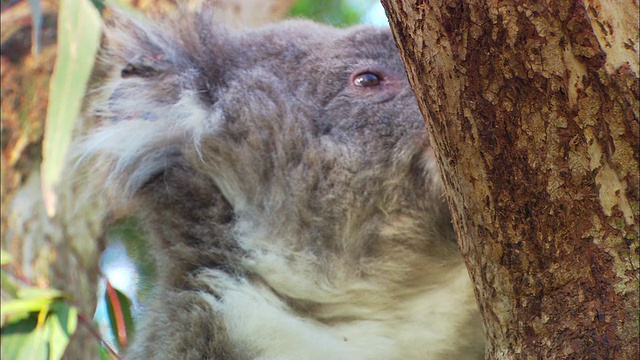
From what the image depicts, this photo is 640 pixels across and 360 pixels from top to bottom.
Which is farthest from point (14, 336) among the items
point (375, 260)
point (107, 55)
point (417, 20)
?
point (417, 20)

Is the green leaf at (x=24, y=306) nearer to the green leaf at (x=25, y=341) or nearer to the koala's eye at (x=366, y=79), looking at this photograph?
the green leaf at (x=25, y=341)

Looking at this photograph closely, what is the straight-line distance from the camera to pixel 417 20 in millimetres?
1133

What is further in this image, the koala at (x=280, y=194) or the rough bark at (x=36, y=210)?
the rough bark at (x=36, y=210)

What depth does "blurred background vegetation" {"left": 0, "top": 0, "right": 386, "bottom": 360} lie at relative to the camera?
2.40m

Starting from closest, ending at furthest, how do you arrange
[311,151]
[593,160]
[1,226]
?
[593,160], [311,151], [1,226]

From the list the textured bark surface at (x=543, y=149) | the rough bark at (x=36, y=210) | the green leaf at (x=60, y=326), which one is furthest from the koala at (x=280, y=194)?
the textured bark surface at (x=543, y=149)

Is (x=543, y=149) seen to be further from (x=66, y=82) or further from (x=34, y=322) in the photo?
(x=34, y=322)

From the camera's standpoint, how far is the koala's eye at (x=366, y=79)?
235 cm

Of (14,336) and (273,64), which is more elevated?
(273,64)

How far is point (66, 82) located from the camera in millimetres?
1740

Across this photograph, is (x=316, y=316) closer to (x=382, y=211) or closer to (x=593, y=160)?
(x=382, y=211)

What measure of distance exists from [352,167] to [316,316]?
43 centimetres

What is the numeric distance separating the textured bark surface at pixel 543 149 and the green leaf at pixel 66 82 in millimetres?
781

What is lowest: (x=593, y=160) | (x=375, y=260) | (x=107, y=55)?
(x=593, y=160)
